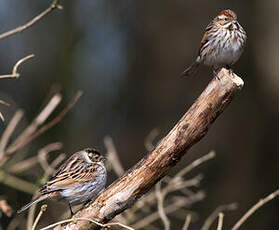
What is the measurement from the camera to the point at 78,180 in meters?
5.39

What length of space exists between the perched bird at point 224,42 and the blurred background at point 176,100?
3.29 metres

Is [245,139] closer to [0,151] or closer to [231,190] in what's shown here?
[231,190]

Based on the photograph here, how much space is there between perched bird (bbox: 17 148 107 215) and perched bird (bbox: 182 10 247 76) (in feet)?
5.51

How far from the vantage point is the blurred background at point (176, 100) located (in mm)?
9891

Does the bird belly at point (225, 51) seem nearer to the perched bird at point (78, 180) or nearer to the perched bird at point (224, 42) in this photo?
the perched bird at point (224, 42)

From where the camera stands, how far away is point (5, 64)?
12312 mm

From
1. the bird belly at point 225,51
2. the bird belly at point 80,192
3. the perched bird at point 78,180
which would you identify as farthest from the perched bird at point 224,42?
the bird belly at point 80,192

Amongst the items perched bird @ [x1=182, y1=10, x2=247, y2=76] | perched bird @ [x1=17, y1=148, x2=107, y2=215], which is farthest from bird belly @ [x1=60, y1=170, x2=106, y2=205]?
perched bird @ [x1=182, y1=10, x2=247, y2=76]

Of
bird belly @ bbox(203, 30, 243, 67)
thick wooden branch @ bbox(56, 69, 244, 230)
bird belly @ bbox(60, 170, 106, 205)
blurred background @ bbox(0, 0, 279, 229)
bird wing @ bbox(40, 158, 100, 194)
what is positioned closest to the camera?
thick wooden branch @ bbox(56, 69, 244, 230)

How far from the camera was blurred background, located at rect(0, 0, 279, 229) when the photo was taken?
9891 millimetres

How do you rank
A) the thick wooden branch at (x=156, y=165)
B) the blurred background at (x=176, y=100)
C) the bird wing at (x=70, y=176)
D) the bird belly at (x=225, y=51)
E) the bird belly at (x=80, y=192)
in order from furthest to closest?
the blurred background at (x=176, y=100)
the bird belly at (x=225, y=51)
the bird belly at (x=80, y=192)
the bird wing at (x=70, y=176)
the thick wooden branch at (x=156, y=165)

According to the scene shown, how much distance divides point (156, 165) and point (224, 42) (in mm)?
2464

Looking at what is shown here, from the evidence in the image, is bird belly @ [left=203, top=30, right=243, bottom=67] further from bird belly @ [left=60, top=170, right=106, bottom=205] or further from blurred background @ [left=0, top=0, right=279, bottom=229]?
blurred background @ [left=0, top=0, right=279, bottom=229]

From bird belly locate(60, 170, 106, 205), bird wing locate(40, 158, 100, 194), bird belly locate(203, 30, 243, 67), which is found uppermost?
bird belly locate(203, 30, 243, 67)
